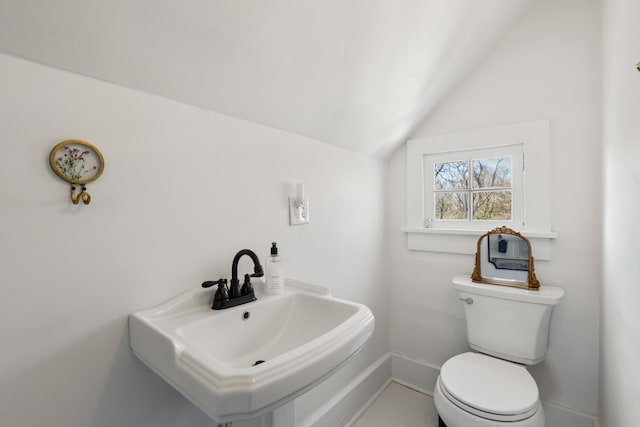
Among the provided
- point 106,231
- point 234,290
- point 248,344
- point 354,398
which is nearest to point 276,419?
point 248,344

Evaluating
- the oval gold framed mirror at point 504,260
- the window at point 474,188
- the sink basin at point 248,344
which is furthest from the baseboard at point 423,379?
the sink basin at point 248,344

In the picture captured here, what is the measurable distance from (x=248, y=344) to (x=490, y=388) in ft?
3.45

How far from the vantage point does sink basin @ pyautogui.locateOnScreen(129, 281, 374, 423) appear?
1.80 ft

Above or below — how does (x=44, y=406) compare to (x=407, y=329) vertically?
above

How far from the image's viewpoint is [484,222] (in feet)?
5.85

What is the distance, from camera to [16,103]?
0.65m

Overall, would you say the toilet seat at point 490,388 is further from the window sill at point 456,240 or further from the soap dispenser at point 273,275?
the soap dispenser at point 273,275

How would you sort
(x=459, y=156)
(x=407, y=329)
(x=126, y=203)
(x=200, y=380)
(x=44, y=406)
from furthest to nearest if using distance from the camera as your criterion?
(x=407, y=329) → (x=459, y=156) → (x=126, y=203) → (x=44, y=406) → (x=200, y=380)

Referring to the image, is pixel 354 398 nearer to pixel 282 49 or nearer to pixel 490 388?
pixel 490 388

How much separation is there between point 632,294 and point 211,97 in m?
1.39

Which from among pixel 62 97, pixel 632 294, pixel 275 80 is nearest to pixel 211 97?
pixel 275 80

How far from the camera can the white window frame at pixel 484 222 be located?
1555 mm

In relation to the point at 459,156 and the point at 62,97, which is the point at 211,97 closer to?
the point at 62,97

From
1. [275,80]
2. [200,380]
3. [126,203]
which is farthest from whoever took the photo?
[275,80]
